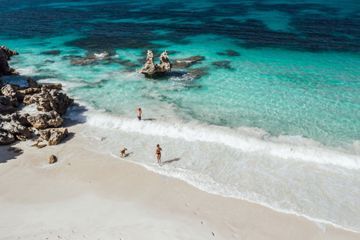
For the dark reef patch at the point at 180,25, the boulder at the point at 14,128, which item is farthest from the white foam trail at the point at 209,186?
the dark reef patch at the point at 180,25

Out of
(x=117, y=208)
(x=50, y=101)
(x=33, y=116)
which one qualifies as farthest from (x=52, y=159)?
(x=50, y=101)

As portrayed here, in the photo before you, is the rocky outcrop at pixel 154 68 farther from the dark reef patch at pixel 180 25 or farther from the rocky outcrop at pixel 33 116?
the dark reef patch at pixel 180 25

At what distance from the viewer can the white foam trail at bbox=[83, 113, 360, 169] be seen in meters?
26.0

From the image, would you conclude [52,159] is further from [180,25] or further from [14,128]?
[180,25]

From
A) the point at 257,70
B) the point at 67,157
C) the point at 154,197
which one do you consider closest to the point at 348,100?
the point at 257,70

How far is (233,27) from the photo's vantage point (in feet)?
201

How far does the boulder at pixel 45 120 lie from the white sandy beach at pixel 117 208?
14.5ft

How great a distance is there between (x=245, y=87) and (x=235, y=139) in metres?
10.4

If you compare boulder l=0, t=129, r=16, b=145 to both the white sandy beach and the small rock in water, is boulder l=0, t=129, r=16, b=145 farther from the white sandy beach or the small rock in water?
the small rock in water

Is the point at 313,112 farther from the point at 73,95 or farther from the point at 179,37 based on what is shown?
the point at 179,37

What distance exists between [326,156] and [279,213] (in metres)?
7.47

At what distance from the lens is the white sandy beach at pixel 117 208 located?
749 inches

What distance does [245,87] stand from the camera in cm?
3753

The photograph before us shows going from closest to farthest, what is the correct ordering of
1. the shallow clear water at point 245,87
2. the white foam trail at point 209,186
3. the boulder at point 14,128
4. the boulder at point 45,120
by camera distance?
1. the white foam trail at point 209,186
2. the shallow clear water at point 245,87
3. the boulder at point 14,128
4. the boulder at point 45,120
